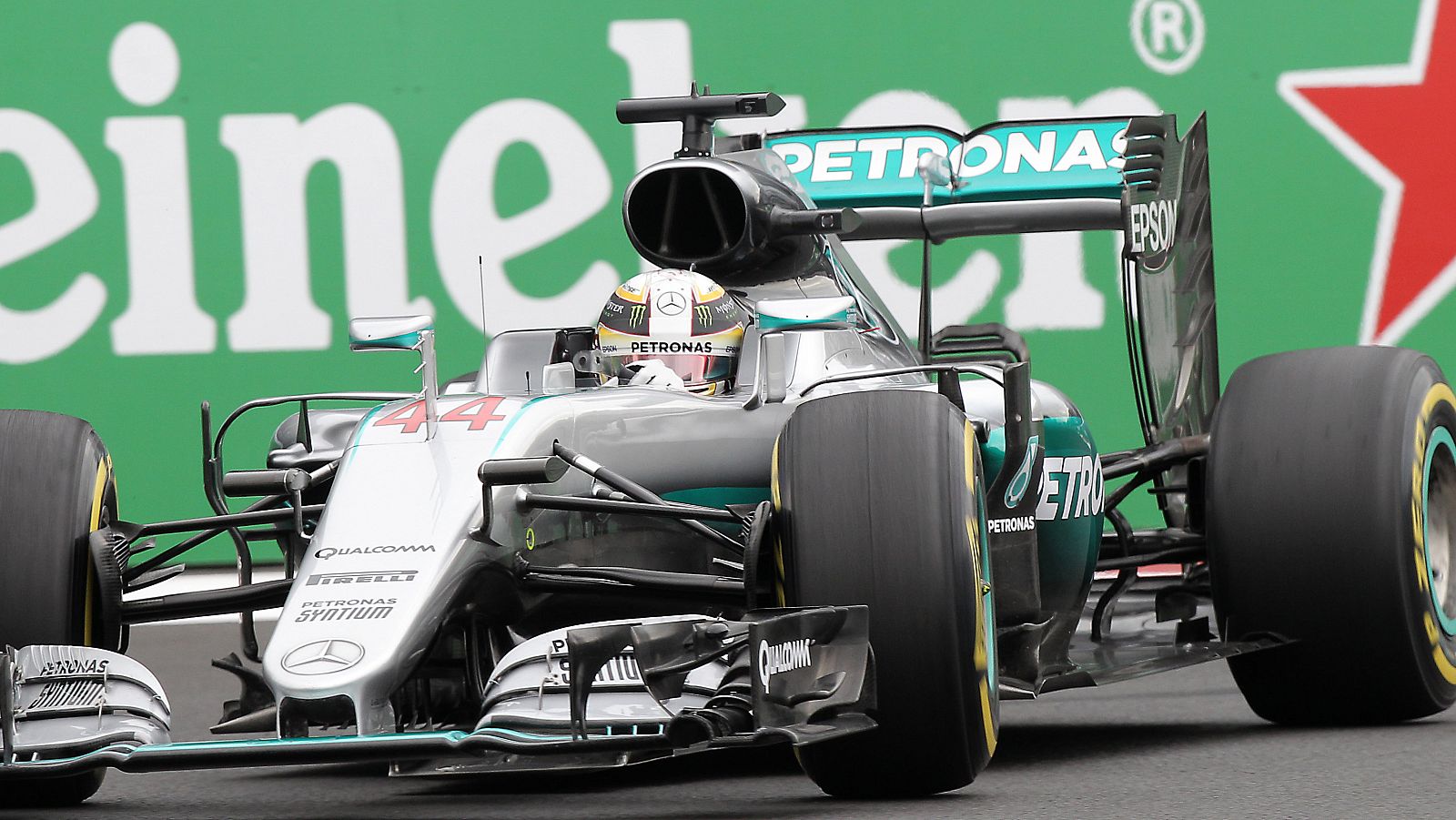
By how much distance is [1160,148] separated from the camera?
719 cm

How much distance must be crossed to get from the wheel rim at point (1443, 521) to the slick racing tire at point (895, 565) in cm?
238

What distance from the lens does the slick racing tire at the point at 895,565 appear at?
480 cm

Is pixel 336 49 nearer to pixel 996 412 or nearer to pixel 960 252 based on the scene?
pixel 960 252

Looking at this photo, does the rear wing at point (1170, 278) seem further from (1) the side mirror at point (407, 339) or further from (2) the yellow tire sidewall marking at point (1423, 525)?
(1) the side mirror at point (407, 339)

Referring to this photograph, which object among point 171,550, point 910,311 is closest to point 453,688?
point 171,550

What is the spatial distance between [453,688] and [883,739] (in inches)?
41.4

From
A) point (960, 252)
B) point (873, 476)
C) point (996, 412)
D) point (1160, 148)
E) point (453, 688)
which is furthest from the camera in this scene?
point (960, 252)

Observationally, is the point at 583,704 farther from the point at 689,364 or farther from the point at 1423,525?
the point at 1423,525

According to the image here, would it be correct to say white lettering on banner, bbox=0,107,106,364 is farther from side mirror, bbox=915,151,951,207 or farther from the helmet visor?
the helmet visor

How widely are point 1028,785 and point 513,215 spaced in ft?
20.1

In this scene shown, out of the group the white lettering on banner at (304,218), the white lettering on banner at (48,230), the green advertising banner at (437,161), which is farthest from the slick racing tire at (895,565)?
the white lettering on banner at (48,230)

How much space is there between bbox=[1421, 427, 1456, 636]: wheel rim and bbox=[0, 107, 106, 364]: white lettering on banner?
665cm

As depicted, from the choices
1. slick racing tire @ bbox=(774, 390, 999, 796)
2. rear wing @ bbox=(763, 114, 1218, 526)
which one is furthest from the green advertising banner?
slick racing tire @ bbox=(774, 390, 999, 796)

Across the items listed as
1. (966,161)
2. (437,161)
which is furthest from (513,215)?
(966,161)
